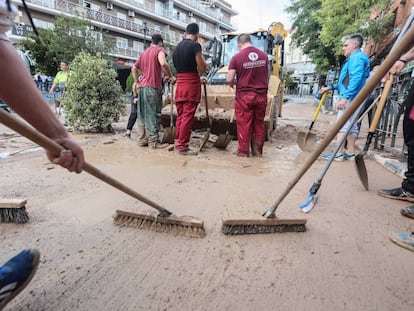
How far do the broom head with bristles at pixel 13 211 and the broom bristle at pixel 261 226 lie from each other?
1.47 metres

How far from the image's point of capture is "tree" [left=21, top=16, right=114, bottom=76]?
55.7ft

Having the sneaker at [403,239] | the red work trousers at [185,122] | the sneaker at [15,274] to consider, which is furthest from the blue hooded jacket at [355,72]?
the sneaker at [15,274]

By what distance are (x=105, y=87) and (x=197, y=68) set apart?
2639 millimetres

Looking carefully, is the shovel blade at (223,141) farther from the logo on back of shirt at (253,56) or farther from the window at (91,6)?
the window at (91,6)

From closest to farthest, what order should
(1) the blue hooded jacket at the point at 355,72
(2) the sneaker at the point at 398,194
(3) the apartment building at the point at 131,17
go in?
(2) the sneaker at the point at 398,194 → (1) the blue hooded jacket at the point at 355,72 → (3) the apartment building at the point at 131,17

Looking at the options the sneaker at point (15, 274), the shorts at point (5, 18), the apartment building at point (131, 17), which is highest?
the apartment building at point (131, 17)

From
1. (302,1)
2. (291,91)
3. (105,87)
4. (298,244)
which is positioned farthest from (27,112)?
(291,91)

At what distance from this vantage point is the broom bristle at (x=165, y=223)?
2.04m

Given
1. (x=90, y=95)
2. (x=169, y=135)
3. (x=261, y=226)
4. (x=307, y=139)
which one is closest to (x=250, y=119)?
(x=307, y=139)

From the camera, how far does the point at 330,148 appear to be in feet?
18.9

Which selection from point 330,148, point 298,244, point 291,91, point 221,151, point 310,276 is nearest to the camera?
point 310,276

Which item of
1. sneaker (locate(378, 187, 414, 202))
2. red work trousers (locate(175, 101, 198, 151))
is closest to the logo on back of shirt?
red work trousers (locate(175, 101, 198, 151))

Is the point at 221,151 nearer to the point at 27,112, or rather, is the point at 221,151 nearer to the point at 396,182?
the point at 396,182

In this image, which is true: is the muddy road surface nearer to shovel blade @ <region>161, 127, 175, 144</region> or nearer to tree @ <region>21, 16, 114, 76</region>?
shovel blade @ <region>161, 127, 175, 144</region>
